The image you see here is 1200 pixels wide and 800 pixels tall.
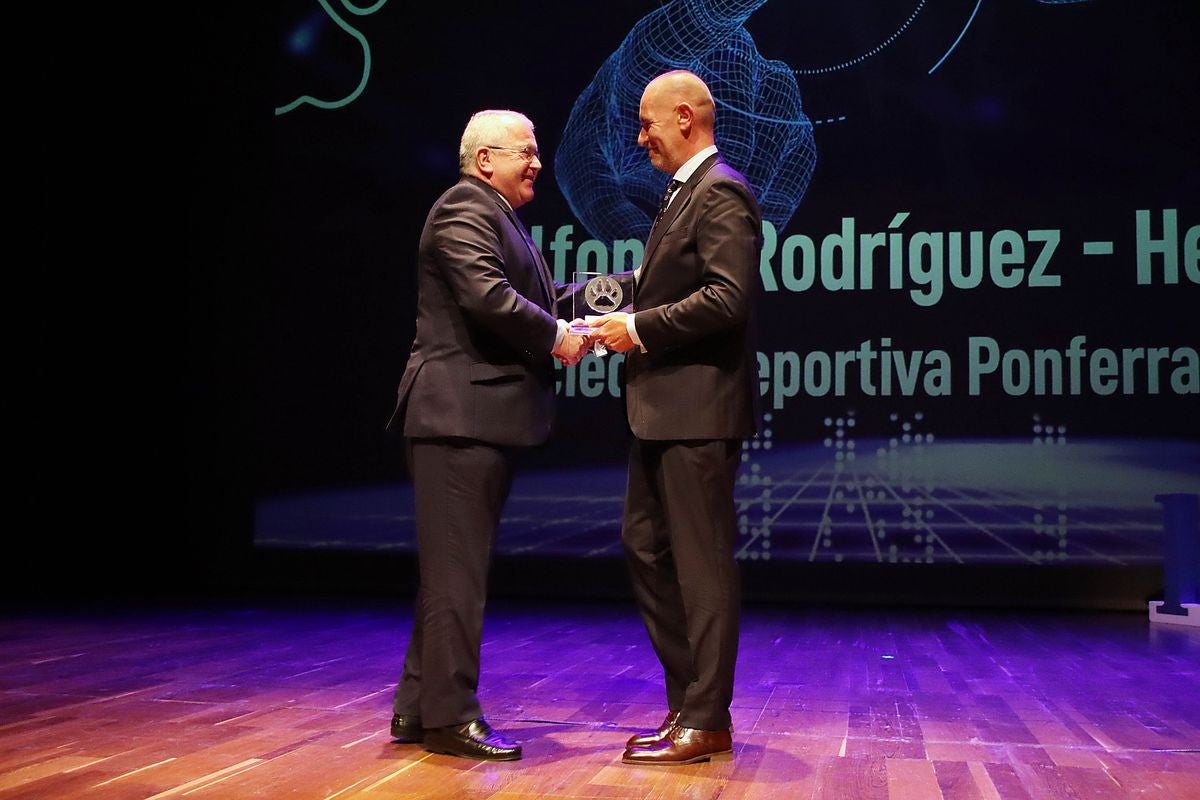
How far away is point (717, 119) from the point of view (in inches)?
220

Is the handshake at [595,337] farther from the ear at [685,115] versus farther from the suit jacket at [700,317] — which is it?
the ear at [685,115]

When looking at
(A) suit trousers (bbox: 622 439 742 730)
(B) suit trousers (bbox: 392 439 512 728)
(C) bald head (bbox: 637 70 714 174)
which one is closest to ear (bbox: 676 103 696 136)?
(C) bald head (bbox: 637 70 714 174)

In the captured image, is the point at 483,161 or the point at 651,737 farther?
the point at 483,161

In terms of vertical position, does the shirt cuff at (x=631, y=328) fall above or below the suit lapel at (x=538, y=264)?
below

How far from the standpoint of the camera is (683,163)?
7.77 ft

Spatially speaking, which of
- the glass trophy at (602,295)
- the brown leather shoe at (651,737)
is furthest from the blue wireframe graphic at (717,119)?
the brown leather shoe at (651,737)

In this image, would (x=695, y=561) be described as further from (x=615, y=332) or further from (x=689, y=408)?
(x=615, y=332)

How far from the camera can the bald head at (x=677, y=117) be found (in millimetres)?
2314

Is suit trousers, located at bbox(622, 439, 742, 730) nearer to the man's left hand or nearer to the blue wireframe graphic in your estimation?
the man's left hand

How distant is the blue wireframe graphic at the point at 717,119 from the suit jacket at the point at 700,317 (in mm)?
3325

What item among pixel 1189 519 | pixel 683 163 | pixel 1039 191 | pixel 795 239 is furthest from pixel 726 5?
pixel 683 163

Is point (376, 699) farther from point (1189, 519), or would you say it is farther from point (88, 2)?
point (88, 2)

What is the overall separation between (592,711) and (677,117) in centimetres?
142

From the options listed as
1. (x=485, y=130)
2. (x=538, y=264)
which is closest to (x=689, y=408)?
(x=538, y=264)
